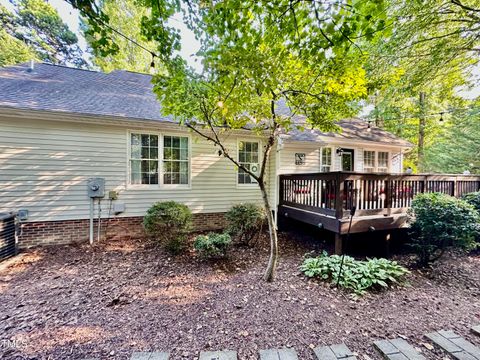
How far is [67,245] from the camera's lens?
18.0ft

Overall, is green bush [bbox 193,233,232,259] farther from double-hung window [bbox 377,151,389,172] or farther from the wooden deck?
double-hung window [bbox 377,151,389,172]

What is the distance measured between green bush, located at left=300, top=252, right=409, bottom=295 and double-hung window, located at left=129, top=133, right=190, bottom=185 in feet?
14.0

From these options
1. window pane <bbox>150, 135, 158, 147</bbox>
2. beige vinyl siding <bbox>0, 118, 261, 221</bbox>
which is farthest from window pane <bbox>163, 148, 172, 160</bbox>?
beige vinyl siding <bbox>0, 118, 261, 221</bbox>

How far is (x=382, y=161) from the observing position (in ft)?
33.7

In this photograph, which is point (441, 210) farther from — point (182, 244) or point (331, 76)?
point (182, 244)

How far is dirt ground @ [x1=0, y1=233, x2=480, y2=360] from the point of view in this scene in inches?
93.1

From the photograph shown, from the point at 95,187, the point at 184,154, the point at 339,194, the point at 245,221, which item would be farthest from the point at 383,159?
the point at 95,187

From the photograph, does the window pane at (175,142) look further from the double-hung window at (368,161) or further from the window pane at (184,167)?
the double-hung window at (368,161)

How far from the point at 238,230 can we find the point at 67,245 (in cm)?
412

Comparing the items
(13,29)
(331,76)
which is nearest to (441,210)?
(331,76)

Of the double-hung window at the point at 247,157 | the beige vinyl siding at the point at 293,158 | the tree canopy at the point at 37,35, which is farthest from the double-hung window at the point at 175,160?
the tree canopy at the point at 37,35

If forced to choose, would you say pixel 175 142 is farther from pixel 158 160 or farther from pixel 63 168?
pixel 63 168

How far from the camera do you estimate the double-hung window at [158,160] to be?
6227 millimetres

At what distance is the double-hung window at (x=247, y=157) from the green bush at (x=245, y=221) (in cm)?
198
